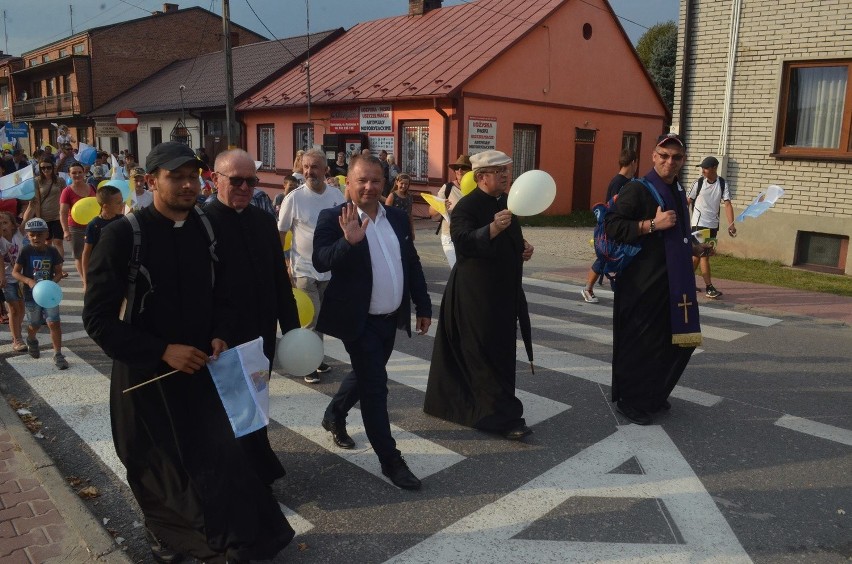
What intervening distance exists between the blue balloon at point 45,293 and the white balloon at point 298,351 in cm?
354

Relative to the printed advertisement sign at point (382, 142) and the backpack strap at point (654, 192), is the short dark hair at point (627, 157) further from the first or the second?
the printed advertisement sign at point (382, 142)

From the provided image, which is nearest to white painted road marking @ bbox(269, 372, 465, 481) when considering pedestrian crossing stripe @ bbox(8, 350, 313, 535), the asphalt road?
the asphalt road

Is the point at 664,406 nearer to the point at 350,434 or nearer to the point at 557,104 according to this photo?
the point at 350,434

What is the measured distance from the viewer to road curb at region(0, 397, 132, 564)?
3242 mm

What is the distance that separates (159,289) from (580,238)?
563 inches

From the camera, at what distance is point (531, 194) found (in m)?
4.19

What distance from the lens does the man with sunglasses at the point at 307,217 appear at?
5734 millimetres

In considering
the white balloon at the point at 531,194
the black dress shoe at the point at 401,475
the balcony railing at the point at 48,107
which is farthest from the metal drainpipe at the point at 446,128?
the balcony railing at the point at 48,107

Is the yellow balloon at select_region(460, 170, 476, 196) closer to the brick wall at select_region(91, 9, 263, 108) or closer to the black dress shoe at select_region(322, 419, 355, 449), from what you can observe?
the black dress shoe at select_region(322, 419, 355, 449)

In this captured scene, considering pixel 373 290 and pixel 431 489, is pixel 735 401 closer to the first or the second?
pixel 431 489

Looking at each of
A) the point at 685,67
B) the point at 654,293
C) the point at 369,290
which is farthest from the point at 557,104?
the point at 369,290

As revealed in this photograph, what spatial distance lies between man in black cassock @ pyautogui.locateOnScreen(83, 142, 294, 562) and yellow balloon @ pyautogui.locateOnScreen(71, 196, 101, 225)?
4874mm

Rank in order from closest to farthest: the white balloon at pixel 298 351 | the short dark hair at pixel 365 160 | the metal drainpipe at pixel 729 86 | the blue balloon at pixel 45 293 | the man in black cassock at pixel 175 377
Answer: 1. the man in black cassock at pixel 175 377
2. the white balloon at pixel 298 351
3. the short dark hair at pixel 365 160
4. the blue balloon at pixel 45 293
5. the metal drainpipe at pixel 729 86

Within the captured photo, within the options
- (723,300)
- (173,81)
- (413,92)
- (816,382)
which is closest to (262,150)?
(413,92)
